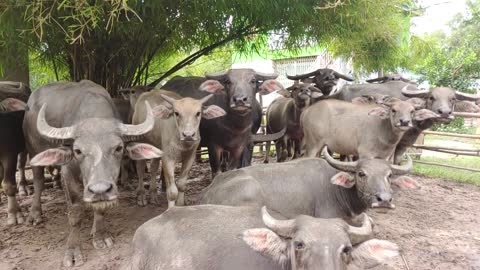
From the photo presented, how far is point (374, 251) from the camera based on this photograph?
92.7 inches

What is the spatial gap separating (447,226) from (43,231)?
535 centimetres

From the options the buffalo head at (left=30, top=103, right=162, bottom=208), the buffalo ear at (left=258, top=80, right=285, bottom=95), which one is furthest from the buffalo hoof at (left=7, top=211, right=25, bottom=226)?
the buffalo ear at (left=258, top=80, right=285, bottom=95)

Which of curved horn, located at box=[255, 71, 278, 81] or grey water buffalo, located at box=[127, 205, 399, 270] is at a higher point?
curved horn, located at box=[255, 71, 278, 81]

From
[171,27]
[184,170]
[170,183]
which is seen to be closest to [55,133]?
[170,183]

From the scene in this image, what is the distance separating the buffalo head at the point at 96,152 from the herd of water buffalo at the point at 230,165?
1cm

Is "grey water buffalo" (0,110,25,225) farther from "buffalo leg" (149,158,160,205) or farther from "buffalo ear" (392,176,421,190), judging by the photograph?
"buffalo ear" (392,176,421,190)

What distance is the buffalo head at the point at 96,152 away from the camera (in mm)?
3326

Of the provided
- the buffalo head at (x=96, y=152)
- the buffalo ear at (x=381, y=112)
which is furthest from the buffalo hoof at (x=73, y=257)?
the buffalo ear at (x=381, y=112)

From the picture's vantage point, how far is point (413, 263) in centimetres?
417

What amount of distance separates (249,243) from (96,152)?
1.77 m

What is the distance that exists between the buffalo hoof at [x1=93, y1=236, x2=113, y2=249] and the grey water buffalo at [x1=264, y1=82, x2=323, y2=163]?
3.95 metres

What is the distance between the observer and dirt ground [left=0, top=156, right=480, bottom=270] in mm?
4148

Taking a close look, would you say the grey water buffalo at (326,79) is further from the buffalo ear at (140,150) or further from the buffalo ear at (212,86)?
the buffalo ear at (140,150)

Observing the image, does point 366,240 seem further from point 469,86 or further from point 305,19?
point 469,86
